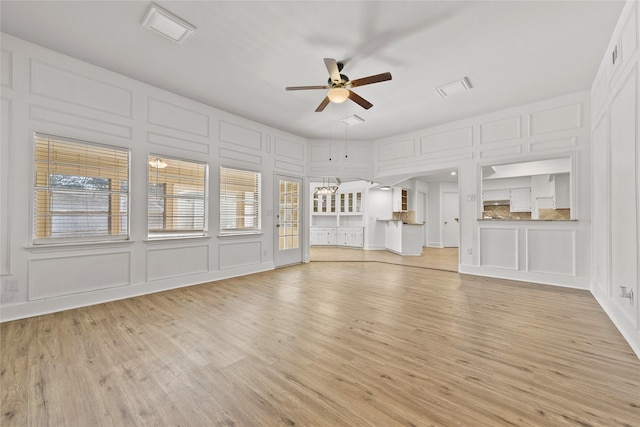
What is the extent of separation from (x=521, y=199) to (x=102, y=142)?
7.98 meters

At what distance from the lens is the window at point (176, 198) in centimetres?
418

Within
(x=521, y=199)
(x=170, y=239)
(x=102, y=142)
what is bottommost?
(x=170, y=239)

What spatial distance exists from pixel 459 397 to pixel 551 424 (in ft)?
1.46

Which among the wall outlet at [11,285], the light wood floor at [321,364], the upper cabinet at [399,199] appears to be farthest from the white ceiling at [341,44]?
the upper cabinet at [399,199]

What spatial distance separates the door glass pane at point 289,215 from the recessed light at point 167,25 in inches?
138

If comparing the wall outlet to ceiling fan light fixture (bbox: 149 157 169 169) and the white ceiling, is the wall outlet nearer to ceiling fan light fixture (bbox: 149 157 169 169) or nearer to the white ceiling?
ceiling fan light fixture (bbox: 149 157 169 169)

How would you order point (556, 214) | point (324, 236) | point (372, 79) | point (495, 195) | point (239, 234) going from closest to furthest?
point (372, 79), point (556, 214), point (239, 234), point (495, 195), point (324, 236)

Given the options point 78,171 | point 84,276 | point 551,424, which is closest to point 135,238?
point 84,276

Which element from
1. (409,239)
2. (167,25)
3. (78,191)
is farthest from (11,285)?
(409,239)

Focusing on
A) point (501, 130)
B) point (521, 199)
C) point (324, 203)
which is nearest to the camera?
point (501, 130)

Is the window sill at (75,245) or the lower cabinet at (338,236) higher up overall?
the window sill at (75,245)

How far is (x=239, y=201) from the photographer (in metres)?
5.42

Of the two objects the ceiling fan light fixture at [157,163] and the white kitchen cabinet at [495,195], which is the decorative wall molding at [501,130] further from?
the ceiling fan light fixture at [157,163]

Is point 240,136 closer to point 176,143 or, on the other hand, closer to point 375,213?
point 176,143
